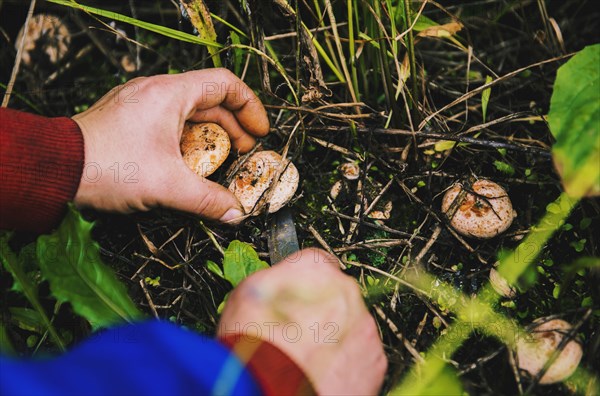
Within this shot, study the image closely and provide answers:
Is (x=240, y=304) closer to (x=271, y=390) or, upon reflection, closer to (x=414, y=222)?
(x=271, y=390)

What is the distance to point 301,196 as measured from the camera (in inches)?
64.1

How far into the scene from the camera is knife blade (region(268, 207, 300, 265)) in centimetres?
157

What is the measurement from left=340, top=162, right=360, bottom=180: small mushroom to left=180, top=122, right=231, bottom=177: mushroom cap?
40 centimetres

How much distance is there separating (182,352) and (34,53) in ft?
5.72

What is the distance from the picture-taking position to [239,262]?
1.47 metres

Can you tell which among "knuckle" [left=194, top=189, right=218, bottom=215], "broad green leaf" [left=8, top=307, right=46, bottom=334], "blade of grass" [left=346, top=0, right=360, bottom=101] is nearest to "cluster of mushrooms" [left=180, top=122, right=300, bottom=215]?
"knuckle" [left=194, top=189, right=218, bottom=215]

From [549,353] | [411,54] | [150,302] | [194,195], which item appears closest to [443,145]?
[411,54]

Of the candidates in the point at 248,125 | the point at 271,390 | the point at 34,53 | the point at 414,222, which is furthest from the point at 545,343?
the point at 34,53

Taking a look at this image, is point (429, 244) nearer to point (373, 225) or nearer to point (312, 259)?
point (373, 225)

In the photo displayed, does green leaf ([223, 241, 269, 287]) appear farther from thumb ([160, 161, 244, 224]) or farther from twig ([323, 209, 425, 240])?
twig ([323, 209, 425, 240])

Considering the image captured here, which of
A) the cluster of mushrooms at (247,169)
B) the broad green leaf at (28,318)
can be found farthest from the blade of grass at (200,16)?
the broad green leaf at (28,318)

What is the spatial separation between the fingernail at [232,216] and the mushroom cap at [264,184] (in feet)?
0.13

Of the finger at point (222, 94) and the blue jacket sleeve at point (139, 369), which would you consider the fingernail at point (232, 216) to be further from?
the blue jacket sleeve at point (139, 369)

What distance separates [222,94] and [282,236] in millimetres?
483
